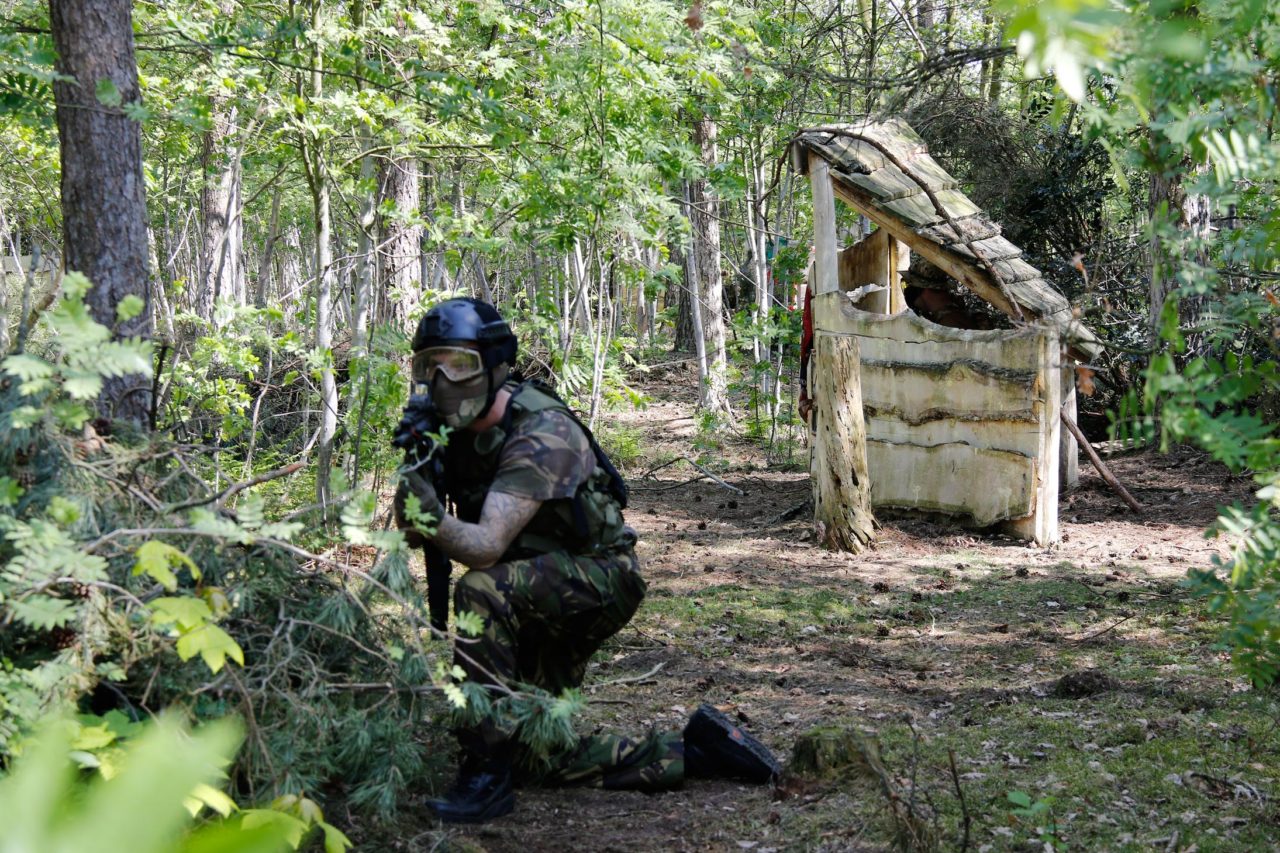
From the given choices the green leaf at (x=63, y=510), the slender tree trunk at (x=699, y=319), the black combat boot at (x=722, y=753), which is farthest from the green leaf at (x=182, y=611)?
the slender tree trunk at (x=699, y=319)

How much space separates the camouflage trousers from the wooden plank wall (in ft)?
14.2

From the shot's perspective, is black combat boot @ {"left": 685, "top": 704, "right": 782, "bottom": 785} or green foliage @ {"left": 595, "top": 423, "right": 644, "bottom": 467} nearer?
black combat boot @ {"left": 685, "top": 704, "right": 782, "bottom": 785}

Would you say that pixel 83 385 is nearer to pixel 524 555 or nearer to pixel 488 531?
pixel 488 531

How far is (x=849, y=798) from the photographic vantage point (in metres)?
3.94

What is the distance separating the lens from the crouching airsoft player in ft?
12.7

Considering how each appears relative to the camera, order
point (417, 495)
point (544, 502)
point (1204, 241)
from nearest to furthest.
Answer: point (1204, 241), point (417, 495), point (544, 502)

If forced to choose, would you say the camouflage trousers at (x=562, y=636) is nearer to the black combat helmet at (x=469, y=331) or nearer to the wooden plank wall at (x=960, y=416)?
the black combat helmet at (x=469, y=331)

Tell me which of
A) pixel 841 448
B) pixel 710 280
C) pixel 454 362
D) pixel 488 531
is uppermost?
pixel 710 280

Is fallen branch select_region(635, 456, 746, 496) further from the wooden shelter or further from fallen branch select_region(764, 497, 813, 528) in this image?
the wooden shelter

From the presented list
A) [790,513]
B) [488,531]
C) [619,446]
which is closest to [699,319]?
[619,446]

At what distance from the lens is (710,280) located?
13.8m

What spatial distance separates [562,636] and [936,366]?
485cm

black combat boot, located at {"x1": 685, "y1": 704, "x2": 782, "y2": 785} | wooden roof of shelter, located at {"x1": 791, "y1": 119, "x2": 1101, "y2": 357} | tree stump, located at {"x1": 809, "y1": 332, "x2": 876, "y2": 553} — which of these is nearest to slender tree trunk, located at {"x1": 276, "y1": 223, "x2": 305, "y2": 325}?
wooden roof of shelter, located at {"x1": 791, "y1": 119, "x2": 1101, "y2": 357}

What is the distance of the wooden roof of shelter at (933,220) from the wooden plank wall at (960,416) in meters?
0.37
